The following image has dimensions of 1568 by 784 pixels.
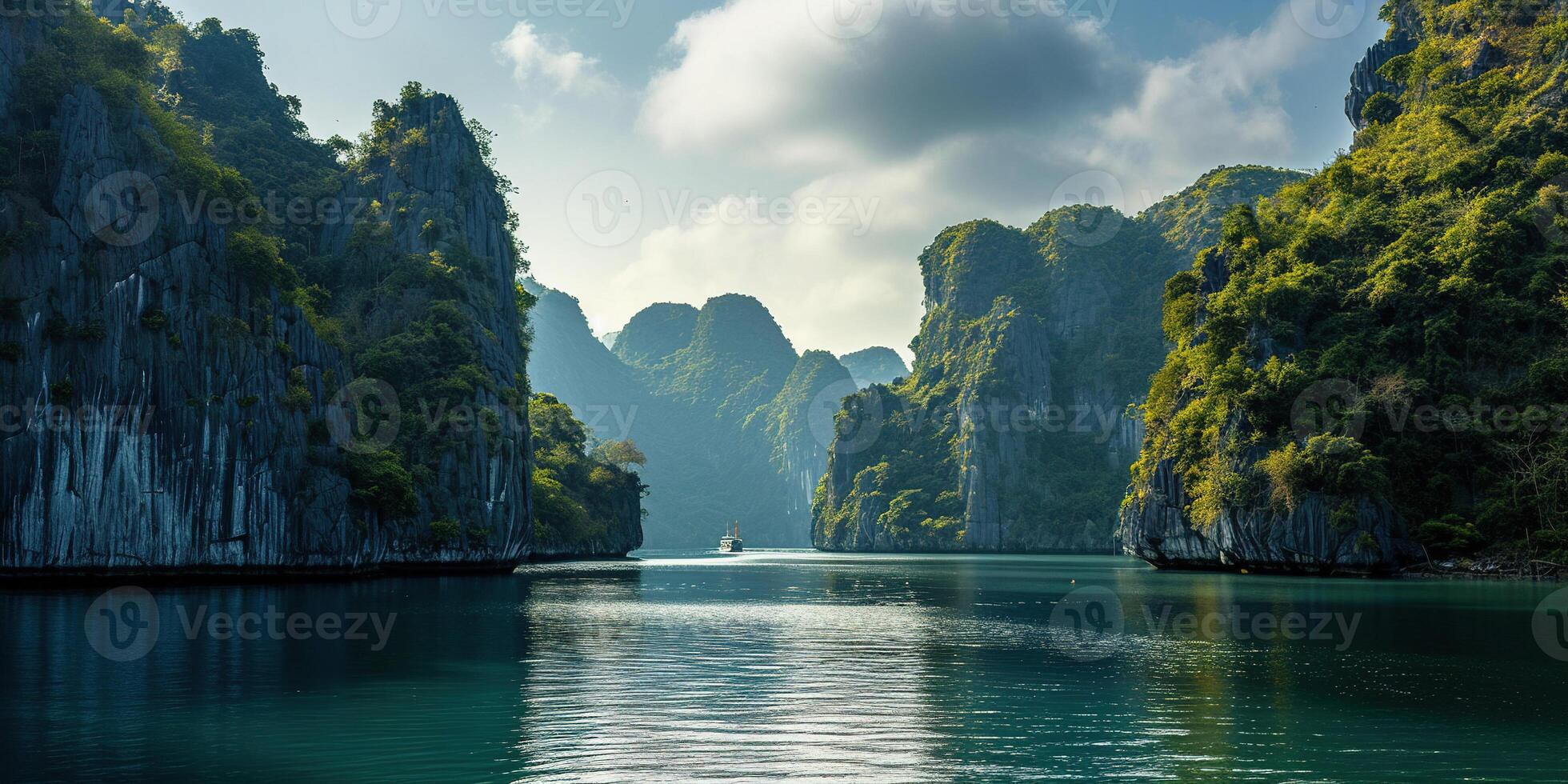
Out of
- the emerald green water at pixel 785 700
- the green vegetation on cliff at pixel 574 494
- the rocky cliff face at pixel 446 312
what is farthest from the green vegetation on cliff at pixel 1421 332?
the green vegetation on cliff at pixel 574 494

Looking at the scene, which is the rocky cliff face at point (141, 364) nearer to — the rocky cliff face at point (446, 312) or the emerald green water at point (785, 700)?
the rocky cliff face at point (446, 312)

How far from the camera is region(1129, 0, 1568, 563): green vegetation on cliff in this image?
69.7 meters

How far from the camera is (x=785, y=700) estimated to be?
2178 centimetres

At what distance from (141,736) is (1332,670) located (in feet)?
85.9

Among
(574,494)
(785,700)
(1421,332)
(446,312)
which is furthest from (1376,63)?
(785,700)

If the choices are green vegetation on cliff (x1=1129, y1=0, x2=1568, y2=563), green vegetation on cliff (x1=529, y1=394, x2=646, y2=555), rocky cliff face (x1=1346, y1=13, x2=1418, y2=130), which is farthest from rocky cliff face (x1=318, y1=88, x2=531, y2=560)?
rocky cliff face (x1=1346, y1=13, x2=1418, y2=130)

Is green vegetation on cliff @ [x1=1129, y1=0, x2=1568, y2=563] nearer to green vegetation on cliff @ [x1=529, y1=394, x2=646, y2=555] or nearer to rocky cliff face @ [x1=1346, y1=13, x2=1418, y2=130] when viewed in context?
rocky cliff face @ [x1=1346, y1=13, x2=1418, y2=130]

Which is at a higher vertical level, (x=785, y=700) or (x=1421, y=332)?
(x=1421, y=332)

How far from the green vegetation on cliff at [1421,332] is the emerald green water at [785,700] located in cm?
3141

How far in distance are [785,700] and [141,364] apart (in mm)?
47046

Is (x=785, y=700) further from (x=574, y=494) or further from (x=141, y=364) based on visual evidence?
(x=574, y=494)

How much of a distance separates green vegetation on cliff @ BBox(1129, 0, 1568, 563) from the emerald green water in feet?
103

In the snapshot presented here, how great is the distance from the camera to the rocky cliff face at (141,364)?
50.4m

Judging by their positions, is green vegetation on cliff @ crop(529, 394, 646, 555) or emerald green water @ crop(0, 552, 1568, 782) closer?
emerald green water @ crop(0, 552, 1568, 782)
